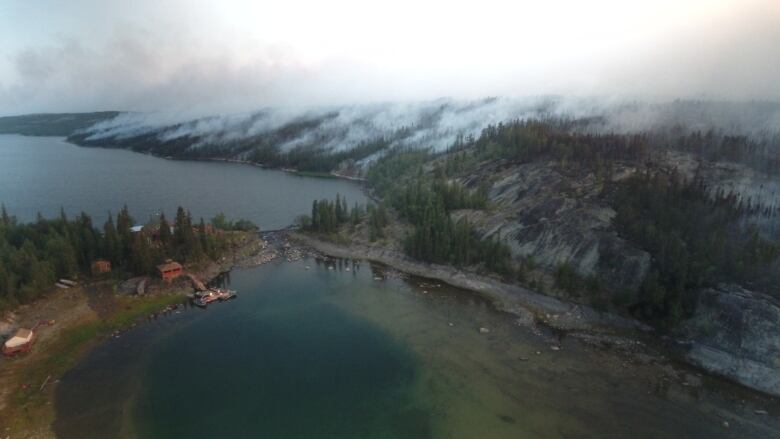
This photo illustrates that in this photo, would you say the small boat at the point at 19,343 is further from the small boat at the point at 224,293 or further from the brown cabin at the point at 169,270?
the small boat at the point at 224,293

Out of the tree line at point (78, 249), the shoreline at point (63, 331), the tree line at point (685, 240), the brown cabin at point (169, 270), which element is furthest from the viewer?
the brown cabin at point (169, 270)

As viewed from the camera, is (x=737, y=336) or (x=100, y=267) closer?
(x=737, y=336)

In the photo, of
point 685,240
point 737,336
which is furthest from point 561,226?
point 737,336

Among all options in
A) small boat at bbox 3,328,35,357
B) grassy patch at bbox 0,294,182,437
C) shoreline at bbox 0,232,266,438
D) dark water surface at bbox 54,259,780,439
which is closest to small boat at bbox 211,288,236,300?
dark water surface at bbox 54,259,780,439

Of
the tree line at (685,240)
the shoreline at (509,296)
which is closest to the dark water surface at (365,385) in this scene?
the shoreline at (509,296)

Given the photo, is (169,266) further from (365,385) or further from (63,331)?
(365,385)

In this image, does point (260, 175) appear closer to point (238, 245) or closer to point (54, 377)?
point (238, 245)

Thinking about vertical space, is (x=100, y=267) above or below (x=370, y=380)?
above
